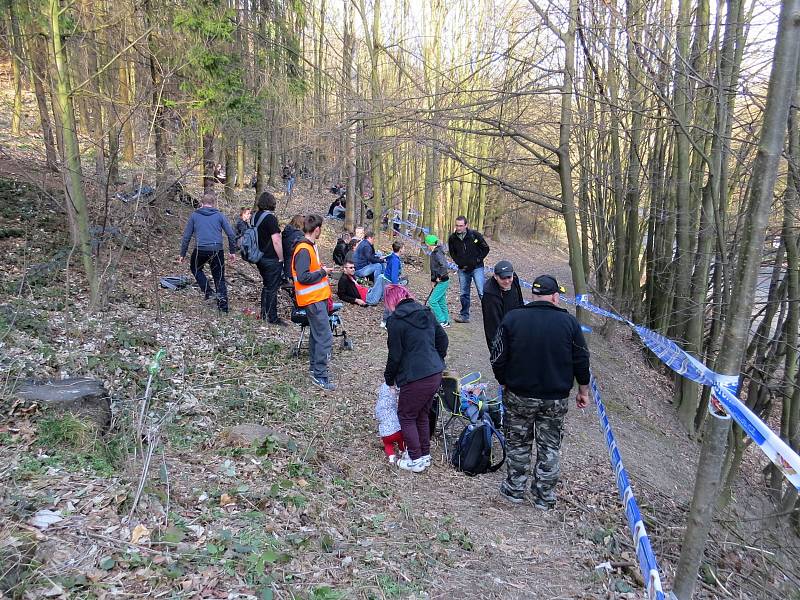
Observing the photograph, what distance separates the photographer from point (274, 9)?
14.7 meters

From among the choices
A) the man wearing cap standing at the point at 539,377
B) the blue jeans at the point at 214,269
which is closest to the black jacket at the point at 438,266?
the blue jeans at the point at 214,269

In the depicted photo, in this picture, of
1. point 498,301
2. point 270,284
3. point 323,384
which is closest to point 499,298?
point 498,301

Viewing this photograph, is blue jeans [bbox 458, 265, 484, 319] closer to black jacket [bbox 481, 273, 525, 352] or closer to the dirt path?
the dirt path

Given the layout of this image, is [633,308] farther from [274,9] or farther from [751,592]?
[274,9]

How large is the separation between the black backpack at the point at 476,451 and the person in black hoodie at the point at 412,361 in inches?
19.9

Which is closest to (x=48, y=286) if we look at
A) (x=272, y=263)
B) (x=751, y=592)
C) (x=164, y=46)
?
(x=272, y=263)

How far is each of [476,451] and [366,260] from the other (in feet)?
21.9

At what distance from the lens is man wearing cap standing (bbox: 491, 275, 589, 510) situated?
4.50 meters

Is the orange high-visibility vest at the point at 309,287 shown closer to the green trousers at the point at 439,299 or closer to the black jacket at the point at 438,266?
the black jacket at the point at 438,266

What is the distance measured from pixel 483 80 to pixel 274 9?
7.52 meters

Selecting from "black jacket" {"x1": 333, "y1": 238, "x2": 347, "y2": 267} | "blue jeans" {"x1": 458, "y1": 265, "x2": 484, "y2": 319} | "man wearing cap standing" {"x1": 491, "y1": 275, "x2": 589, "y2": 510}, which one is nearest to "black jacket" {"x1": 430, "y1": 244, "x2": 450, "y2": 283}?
"blue jeans" {"x1": 458, "y1": 265, "x2": 484, "y2": 319}

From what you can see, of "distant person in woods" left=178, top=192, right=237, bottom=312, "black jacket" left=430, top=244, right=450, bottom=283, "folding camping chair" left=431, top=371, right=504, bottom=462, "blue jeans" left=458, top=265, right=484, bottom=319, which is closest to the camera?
"folding camping chair" left=431, top=371, right=504, bottom=462

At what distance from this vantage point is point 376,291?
1097 cm

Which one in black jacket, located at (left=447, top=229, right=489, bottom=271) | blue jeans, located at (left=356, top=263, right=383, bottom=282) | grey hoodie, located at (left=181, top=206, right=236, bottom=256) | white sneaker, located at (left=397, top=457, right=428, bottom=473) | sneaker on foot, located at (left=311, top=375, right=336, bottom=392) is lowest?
white sneaker, located at (left=397, top=457, right=428, bottom=473)
